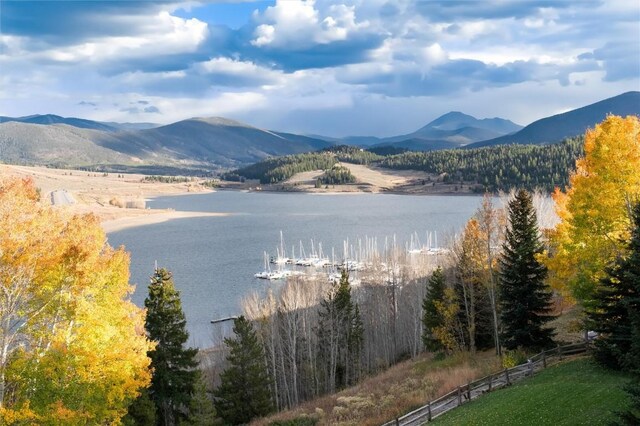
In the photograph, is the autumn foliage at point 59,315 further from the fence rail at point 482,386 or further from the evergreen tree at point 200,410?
the fence rail at point 482,386

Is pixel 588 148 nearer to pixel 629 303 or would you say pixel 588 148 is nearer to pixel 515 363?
pixel 629 303

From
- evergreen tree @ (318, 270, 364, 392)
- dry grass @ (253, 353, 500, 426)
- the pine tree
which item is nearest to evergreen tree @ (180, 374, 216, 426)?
the pine tree

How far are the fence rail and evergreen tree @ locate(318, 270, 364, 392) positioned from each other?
2529cm

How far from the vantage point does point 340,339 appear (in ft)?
186

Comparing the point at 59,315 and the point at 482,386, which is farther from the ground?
the point at 59,315

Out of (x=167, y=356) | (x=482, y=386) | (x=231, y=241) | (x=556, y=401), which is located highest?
(x=556, y=401)

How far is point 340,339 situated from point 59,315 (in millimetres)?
39317

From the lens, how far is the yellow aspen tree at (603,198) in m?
27.2

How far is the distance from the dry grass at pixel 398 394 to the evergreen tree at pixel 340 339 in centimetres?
1375

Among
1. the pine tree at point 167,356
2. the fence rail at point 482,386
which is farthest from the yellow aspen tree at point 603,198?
the pine tree at point 167,356

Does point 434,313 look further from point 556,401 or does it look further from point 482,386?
point 556,401

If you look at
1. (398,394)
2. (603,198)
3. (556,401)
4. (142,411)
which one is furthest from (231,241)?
(556,401)

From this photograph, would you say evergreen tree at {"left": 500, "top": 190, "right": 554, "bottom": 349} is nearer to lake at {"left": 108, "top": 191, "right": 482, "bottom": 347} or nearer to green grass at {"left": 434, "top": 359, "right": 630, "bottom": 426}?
green grass at {"left": 434, "top": 359, "right": 630, "bottom": 426}

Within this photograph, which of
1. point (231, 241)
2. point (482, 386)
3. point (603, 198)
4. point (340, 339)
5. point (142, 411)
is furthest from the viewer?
point (231, 241)
